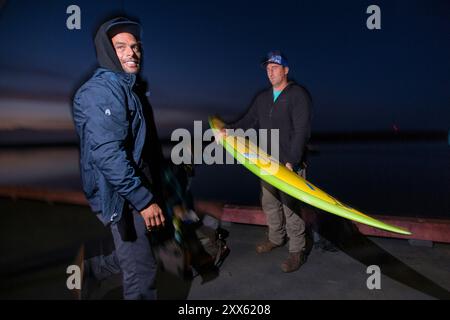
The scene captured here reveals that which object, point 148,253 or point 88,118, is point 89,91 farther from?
point 148,253

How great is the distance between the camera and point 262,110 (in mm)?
3289

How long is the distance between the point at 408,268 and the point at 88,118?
10.5ft

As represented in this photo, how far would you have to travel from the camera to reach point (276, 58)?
9.86 ft

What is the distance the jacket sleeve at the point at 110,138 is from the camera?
5.61 feet

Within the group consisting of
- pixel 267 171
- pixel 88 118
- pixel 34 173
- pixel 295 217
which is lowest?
pixel 34 173

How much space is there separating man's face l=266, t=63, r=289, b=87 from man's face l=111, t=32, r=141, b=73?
154 cm

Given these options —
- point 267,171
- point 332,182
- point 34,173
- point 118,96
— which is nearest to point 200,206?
point 267,171

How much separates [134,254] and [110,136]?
784 millimetres

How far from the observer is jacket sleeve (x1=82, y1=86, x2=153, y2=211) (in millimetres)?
1710

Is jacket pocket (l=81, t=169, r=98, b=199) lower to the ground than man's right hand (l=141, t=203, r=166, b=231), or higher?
higher

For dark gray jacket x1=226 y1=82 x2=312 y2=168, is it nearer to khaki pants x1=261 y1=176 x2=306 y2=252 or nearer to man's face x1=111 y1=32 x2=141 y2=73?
khaki pants x1=261 y1=176 x2=306 y2=252

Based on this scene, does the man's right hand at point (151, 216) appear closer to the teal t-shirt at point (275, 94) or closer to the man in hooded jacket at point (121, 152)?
the man in hooded jacket at point (121, 152)

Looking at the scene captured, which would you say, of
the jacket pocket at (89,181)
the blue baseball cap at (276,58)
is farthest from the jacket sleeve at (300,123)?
the jacket pocket at (89,181)

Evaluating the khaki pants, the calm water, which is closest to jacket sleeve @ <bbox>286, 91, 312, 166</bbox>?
the khaki pants
